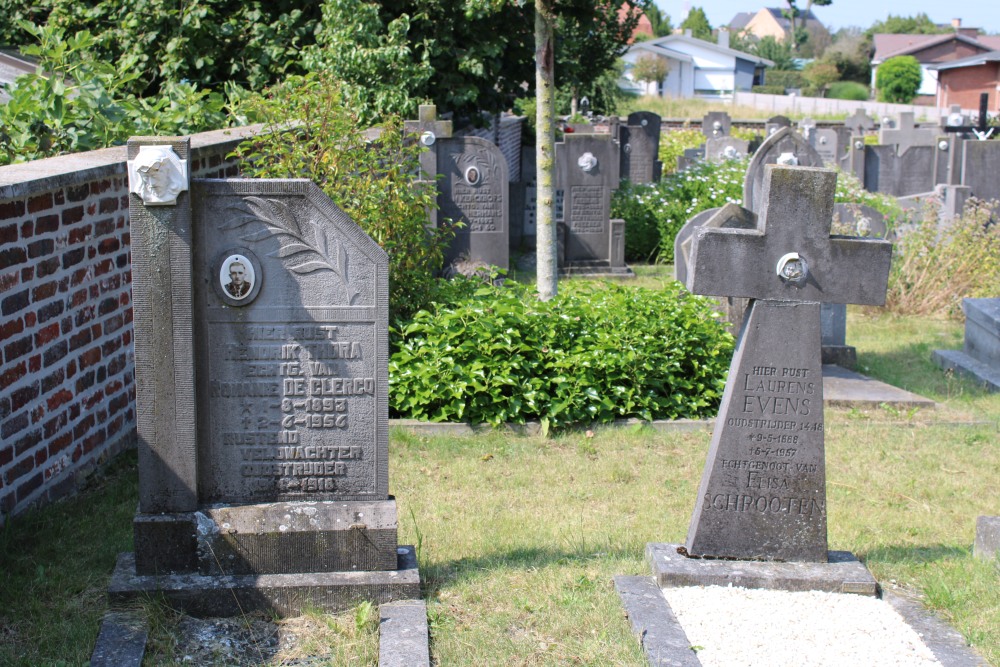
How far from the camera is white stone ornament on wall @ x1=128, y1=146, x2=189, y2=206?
3.79m

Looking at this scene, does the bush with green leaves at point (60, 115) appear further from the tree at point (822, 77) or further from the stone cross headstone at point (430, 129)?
the tree at point (822, 77)

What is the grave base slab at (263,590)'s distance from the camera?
3.97 m

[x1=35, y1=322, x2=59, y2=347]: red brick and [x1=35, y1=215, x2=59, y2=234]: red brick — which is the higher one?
[x1=35, y1=215, x2=59, y2=234]: red brick

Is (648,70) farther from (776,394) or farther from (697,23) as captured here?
(776,394)

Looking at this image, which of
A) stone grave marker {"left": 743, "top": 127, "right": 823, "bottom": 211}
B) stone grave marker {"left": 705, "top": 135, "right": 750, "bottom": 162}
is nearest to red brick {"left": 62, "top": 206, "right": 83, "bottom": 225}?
stone grave marker {"left": 743, "top": 127, "right": 823, "bottom": 211}

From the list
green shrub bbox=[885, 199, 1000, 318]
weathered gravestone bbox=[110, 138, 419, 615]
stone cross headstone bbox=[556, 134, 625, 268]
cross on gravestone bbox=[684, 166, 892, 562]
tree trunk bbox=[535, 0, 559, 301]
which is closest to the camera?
weathered gravestone bbox=[110, 138, 419, 615]

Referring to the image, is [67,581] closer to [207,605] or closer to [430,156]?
[207,605]

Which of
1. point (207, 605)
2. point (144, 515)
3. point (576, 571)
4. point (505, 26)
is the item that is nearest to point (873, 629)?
point (576, 571)

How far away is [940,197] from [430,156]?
5.79 metres

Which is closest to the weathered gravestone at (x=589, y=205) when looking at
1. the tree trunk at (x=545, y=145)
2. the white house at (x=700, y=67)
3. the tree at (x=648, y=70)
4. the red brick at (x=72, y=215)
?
the tree trunk at (x=545, y=145)

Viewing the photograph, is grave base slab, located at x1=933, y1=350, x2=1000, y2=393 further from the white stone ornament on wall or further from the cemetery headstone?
the white stone ornament on wall

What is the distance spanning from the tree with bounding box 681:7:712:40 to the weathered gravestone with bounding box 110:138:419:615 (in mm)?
105576

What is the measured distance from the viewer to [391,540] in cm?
414

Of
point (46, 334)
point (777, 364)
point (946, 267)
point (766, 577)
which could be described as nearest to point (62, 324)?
point (46, 334)
